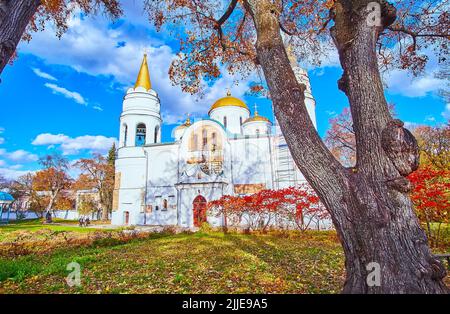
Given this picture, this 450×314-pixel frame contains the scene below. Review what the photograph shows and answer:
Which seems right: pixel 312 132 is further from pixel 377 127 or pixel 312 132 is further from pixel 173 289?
pixel 173 289

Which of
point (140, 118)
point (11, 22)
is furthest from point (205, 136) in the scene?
point (11, 22)

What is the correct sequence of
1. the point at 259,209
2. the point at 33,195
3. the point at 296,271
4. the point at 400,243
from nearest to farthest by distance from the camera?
1. the point at 400,243
2. the point at 296,271
3. the point at 259,209
4. the point at 33,195

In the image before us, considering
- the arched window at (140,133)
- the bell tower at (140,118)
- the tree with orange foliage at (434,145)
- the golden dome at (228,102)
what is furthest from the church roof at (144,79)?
the tree with orange foliage at (434,145)

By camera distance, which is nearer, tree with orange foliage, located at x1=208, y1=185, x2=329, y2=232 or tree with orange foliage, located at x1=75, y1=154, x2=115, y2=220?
tree with orange foliage, located at x1=208, y1=185, x2=329, y2=232

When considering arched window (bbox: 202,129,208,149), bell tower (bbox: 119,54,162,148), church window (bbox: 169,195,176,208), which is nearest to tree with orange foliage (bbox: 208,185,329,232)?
church window (bbox: 169,195,176,208)

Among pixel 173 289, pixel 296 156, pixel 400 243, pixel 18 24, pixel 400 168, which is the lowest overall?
pixel 173 289

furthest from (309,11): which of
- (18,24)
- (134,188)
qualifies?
(134,188)

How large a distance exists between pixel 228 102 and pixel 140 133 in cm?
1054

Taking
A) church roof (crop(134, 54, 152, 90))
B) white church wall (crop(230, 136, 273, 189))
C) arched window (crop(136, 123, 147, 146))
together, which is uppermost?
church roof (crop(134, 54, 152, 90))

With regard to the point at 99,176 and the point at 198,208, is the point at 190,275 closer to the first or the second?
the point at 198,208

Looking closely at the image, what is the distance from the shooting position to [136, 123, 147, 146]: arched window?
86.2 ft

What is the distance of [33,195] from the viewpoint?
3706 centimetres

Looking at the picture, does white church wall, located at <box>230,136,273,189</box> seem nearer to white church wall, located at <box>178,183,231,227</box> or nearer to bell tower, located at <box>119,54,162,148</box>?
white church wall, located at <box>178,183,231,227</box>
